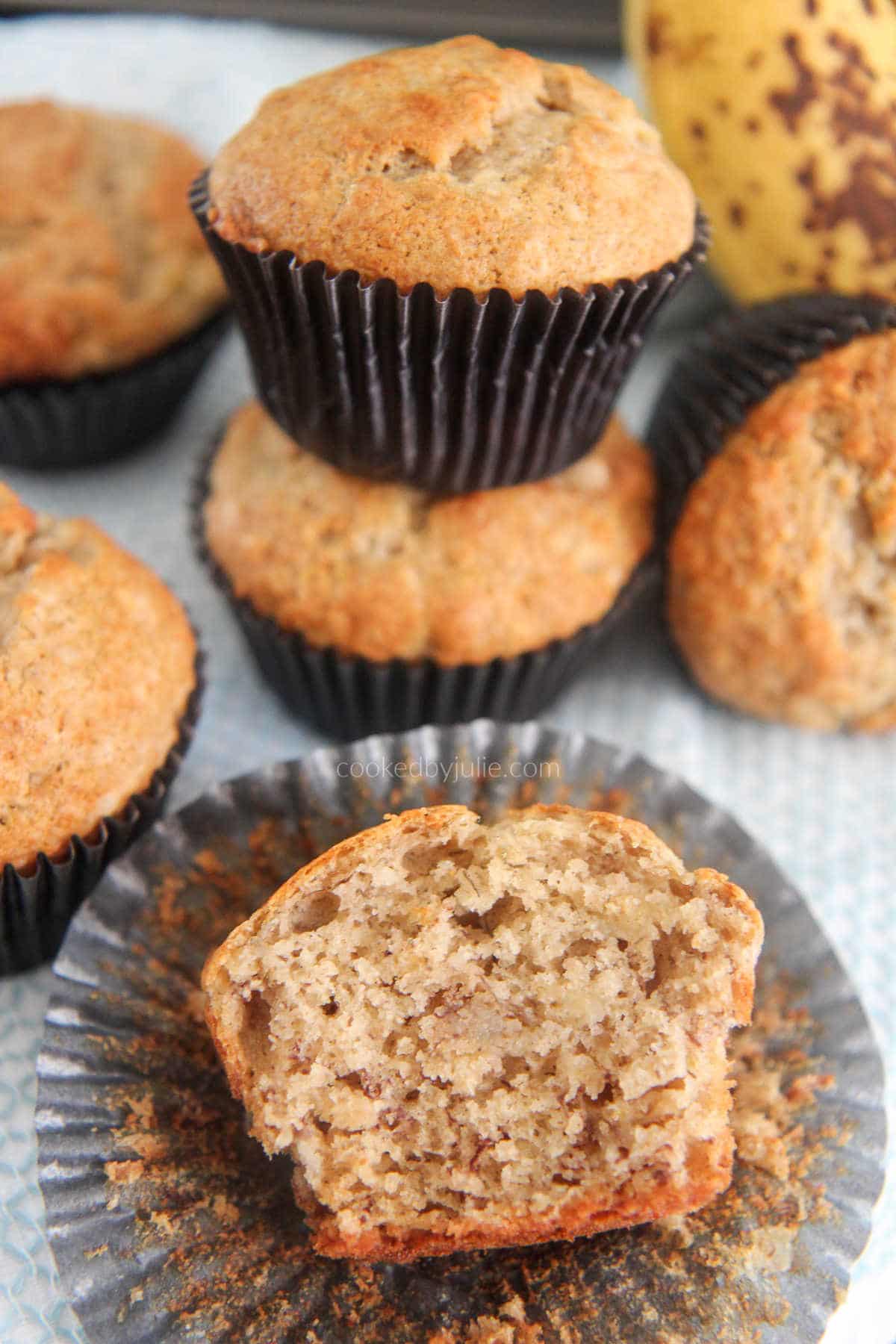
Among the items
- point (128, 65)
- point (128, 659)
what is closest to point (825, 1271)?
point (128, 659)

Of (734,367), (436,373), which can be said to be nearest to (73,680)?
(436,373)

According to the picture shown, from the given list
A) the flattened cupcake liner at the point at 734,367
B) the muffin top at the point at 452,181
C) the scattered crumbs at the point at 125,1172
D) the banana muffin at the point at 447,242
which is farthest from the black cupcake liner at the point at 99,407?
the scattered crumbs at the point at 125,1172

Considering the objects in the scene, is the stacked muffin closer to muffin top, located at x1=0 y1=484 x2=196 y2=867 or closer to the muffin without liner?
the muffin without liner

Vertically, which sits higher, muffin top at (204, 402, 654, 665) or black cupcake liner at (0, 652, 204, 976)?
muffin top at (204, 402, 654, 665)

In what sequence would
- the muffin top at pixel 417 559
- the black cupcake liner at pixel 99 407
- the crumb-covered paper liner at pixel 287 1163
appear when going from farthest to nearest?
the black cupcake liner at pixel 99 407 < the muffin top at pixel 417 559 < the crumb-covered paper liner at pixel 287 1163

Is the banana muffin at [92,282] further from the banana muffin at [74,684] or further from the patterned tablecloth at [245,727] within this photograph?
the banana muffin at [74,684]

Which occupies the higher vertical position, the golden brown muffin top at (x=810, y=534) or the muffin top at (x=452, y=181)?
the muffin top at (x=452, y=181)

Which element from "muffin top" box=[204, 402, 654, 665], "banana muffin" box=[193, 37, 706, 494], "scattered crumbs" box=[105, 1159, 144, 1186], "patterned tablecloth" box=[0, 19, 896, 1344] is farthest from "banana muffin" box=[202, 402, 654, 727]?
"scattered crumbs" box=[105, 1159, 144, 1186]
